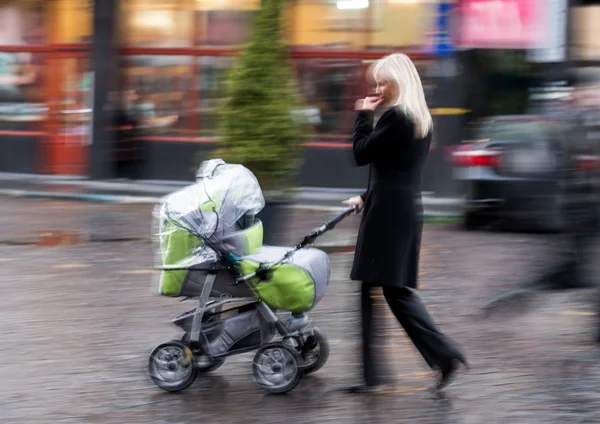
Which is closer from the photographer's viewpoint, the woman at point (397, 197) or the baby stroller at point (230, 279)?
the woman at point (397, 197)

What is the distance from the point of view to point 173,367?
6250 mm

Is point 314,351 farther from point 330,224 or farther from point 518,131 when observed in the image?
point 518,131

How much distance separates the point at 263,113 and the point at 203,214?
3.65 meters

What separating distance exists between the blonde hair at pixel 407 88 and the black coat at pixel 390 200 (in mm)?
50

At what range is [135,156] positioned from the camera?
19203 millimetres

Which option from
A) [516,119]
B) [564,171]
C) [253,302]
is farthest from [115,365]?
[516,119]

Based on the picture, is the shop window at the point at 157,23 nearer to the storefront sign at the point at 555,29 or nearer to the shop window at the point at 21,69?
the shop window at the point at 21,69

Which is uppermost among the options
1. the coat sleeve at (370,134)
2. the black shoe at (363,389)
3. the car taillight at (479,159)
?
the coat sleeve at (370,134)

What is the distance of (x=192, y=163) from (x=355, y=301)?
1000cm

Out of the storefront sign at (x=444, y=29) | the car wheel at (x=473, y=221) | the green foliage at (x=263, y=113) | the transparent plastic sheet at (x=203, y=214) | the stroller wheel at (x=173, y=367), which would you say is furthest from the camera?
the storefront sign at (x=444, y=29)

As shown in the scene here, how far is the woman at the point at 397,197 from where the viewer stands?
233 inches

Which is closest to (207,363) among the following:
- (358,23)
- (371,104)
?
(371,104)

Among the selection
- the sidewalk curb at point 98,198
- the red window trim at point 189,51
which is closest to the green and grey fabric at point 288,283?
the sidewalk curb at point 98,198

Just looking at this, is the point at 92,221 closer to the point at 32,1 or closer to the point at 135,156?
the point at 135,156
